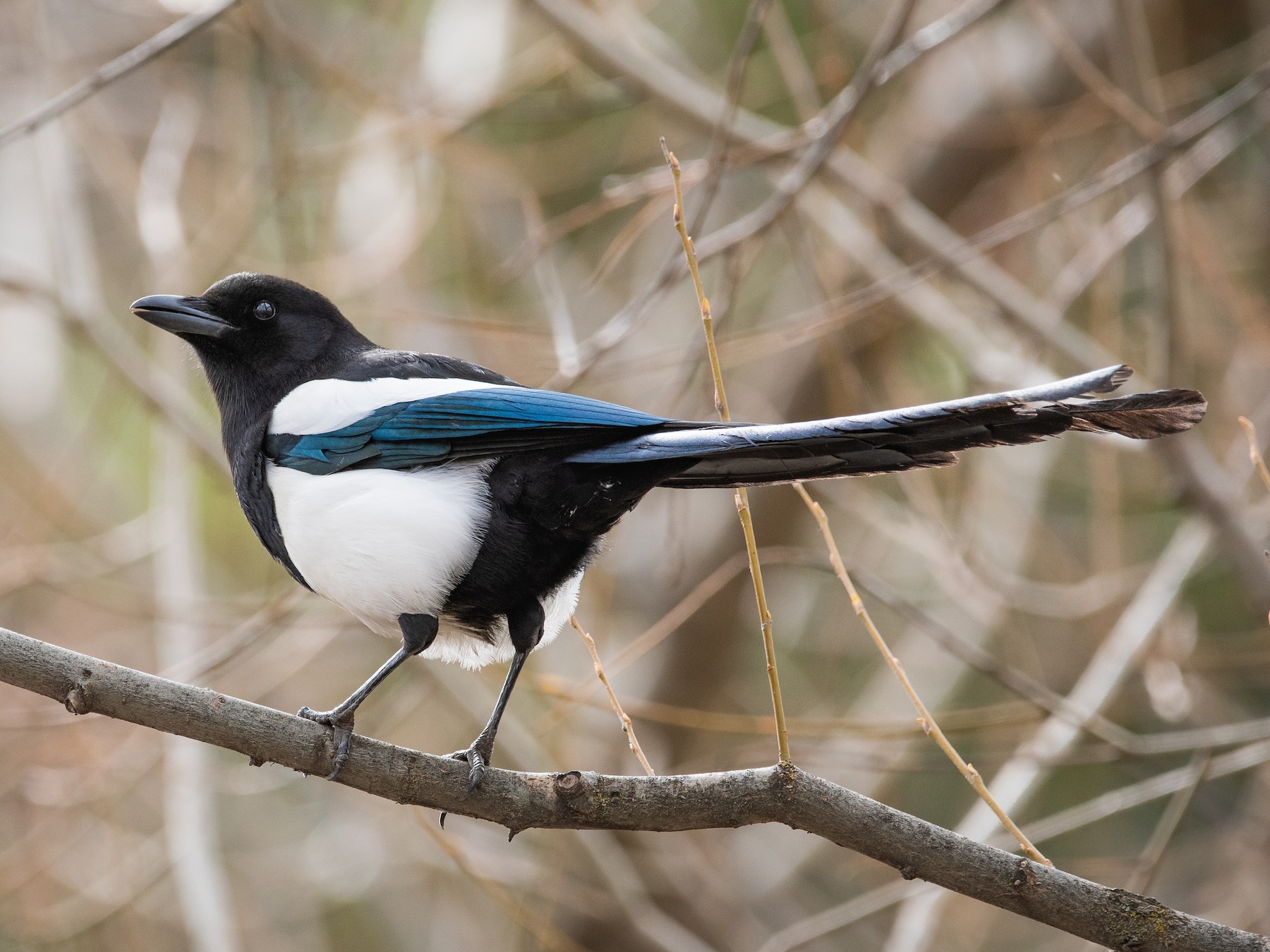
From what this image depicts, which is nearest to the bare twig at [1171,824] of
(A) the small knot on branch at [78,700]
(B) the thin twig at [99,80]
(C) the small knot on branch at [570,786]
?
(C) the small knot on branch at [570,786]

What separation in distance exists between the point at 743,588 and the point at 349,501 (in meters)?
3.64

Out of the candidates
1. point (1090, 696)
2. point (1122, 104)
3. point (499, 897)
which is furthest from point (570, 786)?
point (1122, 104)

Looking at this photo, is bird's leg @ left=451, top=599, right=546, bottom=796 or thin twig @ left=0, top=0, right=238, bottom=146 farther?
bird's leg @ left=451, top=599, right=546, bottom=796

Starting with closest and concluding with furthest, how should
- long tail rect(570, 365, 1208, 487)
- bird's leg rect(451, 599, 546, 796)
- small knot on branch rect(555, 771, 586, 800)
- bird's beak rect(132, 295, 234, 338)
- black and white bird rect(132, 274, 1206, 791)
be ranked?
long tail rect(570, 365, 1208, 487)
small knot on branch rect(555, 771, 586, 800)
black and white bird rect(132, 274, 1206, 791)
bird's leg rect(451, 599, 546, 796)
bird's beak rect(132, 295, 234, 338)

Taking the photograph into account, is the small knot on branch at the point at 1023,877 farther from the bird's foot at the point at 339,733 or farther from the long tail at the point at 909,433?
the bird's foot at the point at 339,733

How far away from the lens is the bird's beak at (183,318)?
10.8ft

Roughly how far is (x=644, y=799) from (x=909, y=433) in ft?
2.75

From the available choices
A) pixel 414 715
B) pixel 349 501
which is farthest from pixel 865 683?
pixel 349 501

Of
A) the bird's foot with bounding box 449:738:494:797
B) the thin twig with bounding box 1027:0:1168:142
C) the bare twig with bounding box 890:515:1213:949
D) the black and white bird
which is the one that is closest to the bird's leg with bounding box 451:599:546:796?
the black and white bird

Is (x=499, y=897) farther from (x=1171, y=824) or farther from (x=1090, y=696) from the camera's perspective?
(x=1090, y=696)

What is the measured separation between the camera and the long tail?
206 cm

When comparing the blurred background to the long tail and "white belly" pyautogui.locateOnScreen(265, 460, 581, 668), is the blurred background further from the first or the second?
the long tail

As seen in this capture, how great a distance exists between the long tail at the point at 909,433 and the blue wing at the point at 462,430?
76 millimetres

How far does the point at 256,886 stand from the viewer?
713cm
